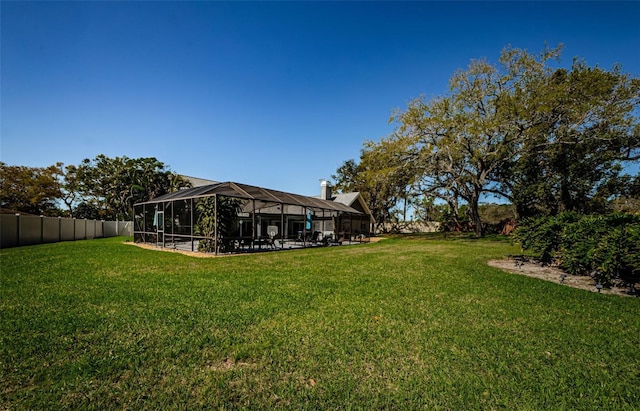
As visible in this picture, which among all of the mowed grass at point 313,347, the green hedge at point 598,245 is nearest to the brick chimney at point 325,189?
the green hedge at point 598,245

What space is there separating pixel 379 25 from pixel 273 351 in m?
13.1

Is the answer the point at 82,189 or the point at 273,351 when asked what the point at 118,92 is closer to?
Result: the point at 273,351

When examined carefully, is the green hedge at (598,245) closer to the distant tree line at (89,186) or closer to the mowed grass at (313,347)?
the mowed grass at (313,347)

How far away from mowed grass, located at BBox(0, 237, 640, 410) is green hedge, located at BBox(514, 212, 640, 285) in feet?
2.22

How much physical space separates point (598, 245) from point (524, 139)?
15.8 metres

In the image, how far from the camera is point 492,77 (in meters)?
18.5

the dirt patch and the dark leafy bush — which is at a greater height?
the dark leafy bush

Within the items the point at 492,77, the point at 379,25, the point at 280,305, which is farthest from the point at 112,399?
the point at 492,77

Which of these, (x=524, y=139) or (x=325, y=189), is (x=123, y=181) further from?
(x=524, y=139)

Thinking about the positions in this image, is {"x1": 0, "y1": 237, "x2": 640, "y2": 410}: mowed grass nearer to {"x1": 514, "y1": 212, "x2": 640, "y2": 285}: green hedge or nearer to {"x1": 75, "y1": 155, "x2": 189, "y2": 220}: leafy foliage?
{"x1": 514, "y1": 212, "x2": 640, "y2": 285}: green hedge

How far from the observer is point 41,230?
15672 mm

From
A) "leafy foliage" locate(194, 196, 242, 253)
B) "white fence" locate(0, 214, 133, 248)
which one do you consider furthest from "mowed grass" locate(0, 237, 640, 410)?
"white fence" locate(0, 214, 133, 248)

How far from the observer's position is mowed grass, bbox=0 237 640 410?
2119 mm

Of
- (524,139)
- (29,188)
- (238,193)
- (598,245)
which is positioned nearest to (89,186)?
(29,188)
